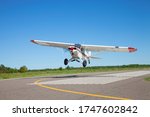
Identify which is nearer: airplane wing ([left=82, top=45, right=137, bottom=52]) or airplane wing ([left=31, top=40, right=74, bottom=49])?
airplane wing ([left=31, top=40, right=74, bottom=49])

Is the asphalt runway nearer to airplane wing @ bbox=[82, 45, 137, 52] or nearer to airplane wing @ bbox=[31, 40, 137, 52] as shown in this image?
airplane wing @ bbox=[31, 40, 137, 52]

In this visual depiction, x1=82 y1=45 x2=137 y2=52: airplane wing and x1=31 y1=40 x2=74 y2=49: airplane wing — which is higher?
x1=31 y1=40 x2=74 y2=49: airplane wing

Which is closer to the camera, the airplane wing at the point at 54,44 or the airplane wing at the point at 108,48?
the airplane wing at the point at 54,44

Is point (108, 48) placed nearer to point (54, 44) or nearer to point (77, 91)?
point (54, 44)

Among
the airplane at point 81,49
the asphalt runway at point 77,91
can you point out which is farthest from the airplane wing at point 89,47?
the asphalt runway at point 77,91

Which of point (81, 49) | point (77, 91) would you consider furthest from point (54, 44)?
point (77, 91)

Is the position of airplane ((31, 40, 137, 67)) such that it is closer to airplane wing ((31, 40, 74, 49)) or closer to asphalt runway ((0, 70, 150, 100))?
airplane wing ((31, 40, 74, 49))

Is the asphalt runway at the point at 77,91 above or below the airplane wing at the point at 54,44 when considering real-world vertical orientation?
below

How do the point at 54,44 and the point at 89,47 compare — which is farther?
the point at 89,47

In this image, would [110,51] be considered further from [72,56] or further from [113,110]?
[113,110]

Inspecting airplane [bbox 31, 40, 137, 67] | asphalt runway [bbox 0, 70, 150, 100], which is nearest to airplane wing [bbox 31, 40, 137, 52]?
airplane [bbox 31, 40, 137, 67]

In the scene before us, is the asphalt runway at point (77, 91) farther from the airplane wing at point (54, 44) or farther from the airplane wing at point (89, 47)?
the airplane wing at point (89, 47)

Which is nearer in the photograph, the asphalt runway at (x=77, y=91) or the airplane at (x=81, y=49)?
the asphalt runway at (x=77, y=91)

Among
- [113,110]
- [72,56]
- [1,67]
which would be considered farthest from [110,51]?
[1,67]
